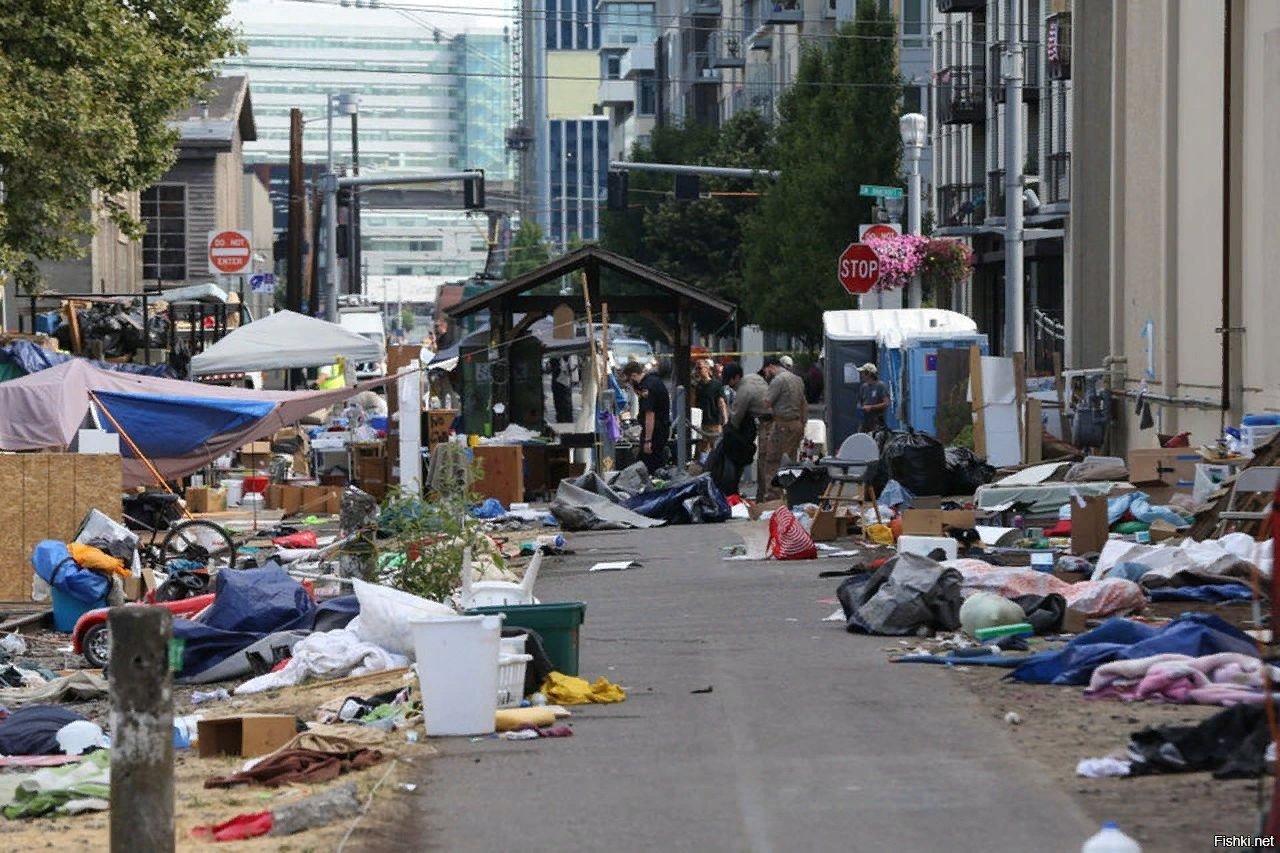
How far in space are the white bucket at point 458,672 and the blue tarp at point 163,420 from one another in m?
14.8

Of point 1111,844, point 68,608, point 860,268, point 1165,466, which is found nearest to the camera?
point 1111,844

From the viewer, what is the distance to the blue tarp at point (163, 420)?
24.8 meters

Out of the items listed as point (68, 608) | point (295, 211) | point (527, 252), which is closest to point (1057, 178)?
point (295, 211)

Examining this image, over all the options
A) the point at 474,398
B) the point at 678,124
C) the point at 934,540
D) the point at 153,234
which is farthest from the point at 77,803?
the point at 678,124

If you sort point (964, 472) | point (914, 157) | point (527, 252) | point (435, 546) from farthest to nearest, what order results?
point (527, 252) < point (914, 157) < point (964, 472) < point (435, 546)

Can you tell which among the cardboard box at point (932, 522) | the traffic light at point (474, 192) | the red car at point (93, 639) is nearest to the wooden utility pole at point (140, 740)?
the red car at point (93, 639)

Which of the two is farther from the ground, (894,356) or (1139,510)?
(894,356)

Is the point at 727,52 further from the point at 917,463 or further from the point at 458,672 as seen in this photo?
the point at 458,672

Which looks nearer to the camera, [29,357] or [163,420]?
[163,420]

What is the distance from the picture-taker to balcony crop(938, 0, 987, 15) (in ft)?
183

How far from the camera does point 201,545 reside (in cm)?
2106

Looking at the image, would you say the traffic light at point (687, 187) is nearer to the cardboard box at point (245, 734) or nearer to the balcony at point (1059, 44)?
the balcony at point (1059, 44)

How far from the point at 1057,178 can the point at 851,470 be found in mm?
28191

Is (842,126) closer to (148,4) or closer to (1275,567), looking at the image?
(148,4)
